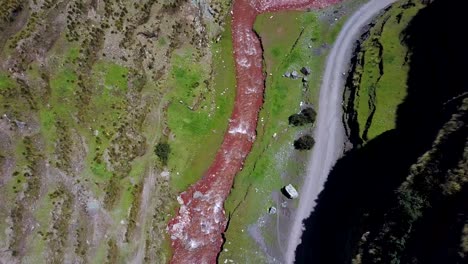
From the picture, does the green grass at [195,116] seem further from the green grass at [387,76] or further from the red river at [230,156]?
the green grass at [387,76]

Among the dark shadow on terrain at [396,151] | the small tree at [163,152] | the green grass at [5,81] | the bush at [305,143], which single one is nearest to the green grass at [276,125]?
the bush at [305,143]

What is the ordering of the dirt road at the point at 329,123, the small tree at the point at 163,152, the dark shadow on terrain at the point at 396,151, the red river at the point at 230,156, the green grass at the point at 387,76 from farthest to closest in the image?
the small tree at the point at 163,152
the green grass at the point at 387,76
the red river at the point at 230,156
the dirt road at the point at 329,123
the dark shadow on terrain at the point at 396,151

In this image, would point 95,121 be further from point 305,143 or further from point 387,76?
point 387,76

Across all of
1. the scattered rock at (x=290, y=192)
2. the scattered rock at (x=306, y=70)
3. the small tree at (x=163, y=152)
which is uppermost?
the scattered rock at (x=306, y=70)

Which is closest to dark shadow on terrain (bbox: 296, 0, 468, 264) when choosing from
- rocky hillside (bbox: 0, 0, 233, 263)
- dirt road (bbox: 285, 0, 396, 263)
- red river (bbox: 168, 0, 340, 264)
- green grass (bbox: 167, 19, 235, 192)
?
dirt road (bbox: 285, 0, 396, 263)

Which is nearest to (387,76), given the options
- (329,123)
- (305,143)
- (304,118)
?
(329,123)

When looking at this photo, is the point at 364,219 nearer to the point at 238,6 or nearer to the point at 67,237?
the point at 67,237

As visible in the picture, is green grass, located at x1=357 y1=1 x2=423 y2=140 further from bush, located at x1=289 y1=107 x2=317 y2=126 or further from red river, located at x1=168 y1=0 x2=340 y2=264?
red river, located at x1=168 y1=0 x2=340 y2=264
